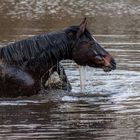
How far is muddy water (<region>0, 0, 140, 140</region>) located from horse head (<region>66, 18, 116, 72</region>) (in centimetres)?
61

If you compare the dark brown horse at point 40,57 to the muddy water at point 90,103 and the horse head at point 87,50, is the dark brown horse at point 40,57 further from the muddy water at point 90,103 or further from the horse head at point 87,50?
the muddy water at point 90,103

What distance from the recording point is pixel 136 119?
9.94 metres

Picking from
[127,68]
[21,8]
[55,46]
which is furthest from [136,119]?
[21,8]

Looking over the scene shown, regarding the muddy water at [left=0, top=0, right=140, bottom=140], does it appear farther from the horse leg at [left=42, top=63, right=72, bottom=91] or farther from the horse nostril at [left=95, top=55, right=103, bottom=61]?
the horse nostril at [left=95, top=55, right=103, bottom=61]

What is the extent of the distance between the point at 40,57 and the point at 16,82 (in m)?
0.59

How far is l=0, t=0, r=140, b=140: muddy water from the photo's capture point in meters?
9.20

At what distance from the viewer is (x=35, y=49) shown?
11.4 meters

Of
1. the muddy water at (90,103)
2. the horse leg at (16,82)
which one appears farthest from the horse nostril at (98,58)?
the horse leg at (16,82)

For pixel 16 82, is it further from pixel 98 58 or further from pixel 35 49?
pixel 98 58

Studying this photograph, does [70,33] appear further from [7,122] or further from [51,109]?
[7,122]

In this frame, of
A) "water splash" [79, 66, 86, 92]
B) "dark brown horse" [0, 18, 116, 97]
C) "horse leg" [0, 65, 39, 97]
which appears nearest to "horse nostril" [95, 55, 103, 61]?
"dark brown horse" [0, 18, 116, 97]

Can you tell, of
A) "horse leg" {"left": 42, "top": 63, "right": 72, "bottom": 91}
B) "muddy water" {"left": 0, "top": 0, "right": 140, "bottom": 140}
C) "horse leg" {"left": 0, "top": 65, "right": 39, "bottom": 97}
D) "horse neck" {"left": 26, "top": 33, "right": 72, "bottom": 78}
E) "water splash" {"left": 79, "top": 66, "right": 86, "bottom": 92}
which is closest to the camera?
"muddy water" {"left": 0, "top": 0, "right": 140, "bottom": 140}

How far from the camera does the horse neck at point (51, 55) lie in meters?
11.4

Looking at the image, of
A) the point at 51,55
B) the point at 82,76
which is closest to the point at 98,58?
the point at 82,76
